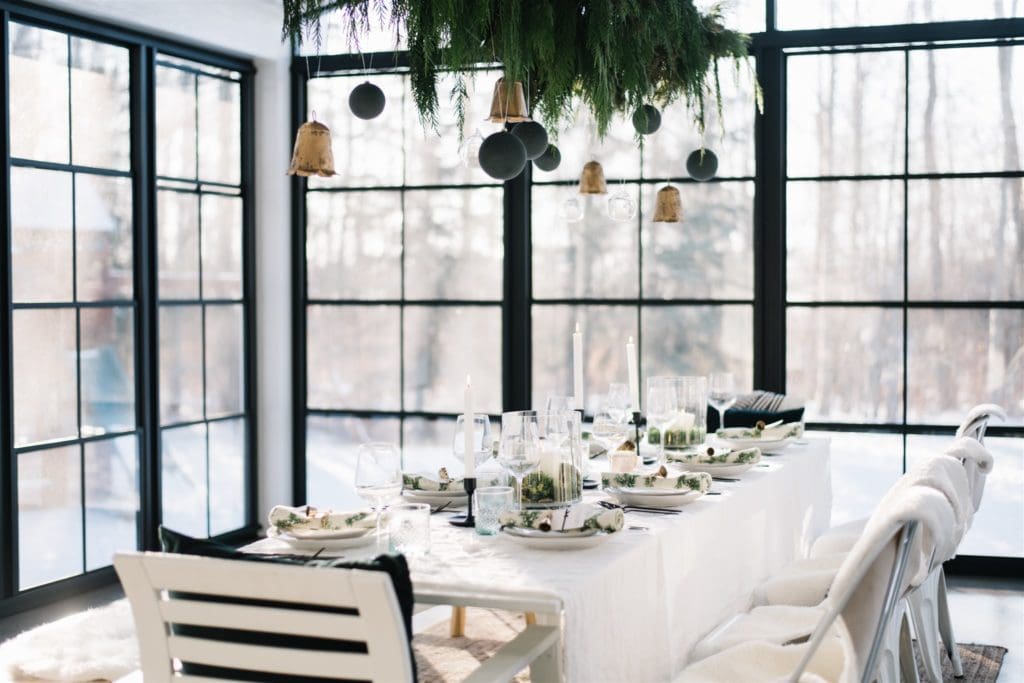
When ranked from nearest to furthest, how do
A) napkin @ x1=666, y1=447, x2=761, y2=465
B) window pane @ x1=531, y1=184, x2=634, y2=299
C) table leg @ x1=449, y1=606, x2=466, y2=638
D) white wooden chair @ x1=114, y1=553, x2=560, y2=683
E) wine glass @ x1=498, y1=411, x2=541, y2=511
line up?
white wooden chair @ x1=114, y1=553, x2=560, y2=683 → wine glass @ x1=498, y1=411, x2=541, y2=511 → napkin @ x1=666, y1=447, x2=761, y2=465 → table leg @ x1=449, y1=606, x2=466, y2=638 → window pane @ x1=531, y1=184, x2=634, y2=299

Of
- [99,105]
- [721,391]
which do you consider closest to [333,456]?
[99,105]

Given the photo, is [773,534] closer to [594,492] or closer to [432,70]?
[594,492]

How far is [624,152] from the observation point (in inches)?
228

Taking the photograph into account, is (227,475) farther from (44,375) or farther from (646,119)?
(646,119)

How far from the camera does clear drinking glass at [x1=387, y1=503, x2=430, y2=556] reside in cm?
253

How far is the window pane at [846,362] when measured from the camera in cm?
547

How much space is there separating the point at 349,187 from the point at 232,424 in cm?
133

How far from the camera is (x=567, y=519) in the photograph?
2670 millimetres

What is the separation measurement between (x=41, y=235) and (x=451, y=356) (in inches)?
80.2

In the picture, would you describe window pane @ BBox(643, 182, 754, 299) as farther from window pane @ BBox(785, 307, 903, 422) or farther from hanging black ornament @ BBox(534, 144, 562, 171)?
Answer: hanging black ornament @ BBox(534, 144, 562, 171)

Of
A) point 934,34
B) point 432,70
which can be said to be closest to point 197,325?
point 432,70

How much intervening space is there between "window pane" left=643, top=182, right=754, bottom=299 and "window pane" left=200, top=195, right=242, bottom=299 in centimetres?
204

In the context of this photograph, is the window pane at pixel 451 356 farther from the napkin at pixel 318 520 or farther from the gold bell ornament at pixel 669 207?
the napkin at pixel 318 520

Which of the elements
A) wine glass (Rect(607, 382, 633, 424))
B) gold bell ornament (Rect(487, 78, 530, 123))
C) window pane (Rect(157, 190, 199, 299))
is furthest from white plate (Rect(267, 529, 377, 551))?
window pane (Rect(157, 190, 199, 299))
